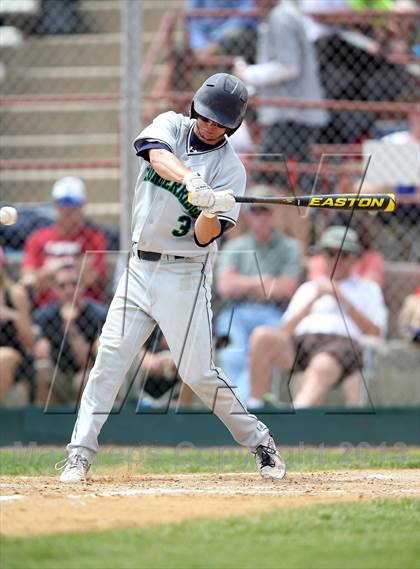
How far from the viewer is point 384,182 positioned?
32.9 ft

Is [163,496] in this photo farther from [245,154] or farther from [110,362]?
[245,154]

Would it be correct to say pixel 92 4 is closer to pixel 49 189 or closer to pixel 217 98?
pixel 49 189

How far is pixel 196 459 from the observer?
328 inches

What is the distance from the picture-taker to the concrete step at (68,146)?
12.2 m

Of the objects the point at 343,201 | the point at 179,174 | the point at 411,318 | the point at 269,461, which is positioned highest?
the point at 411,318

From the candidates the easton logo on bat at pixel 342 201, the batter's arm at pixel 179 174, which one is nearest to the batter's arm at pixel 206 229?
the batter's arm at pixel 179 174

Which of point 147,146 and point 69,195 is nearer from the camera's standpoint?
point 147,146

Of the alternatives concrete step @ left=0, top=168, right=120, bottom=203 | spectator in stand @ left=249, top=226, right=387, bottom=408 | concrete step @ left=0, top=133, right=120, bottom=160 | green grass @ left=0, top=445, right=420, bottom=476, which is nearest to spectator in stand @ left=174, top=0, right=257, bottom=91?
concrete step @ left=0, top=133, right=120, bottom=160

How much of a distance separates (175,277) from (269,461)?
113 centimetres

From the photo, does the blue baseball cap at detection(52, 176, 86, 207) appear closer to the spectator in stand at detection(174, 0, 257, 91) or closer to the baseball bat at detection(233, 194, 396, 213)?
the spectator in stand at detection(174, 0, 257, 91)

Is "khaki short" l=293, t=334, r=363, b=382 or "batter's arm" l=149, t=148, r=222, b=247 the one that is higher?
"khaki short" l=293, t=334, r=363, b=382

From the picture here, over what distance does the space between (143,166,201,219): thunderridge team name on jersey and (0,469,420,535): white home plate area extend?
4.69 feet

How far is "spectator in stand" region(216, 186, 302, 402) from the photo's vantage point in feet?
31.9

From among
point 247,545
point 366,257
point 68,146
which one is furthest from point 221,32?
point 247,545
